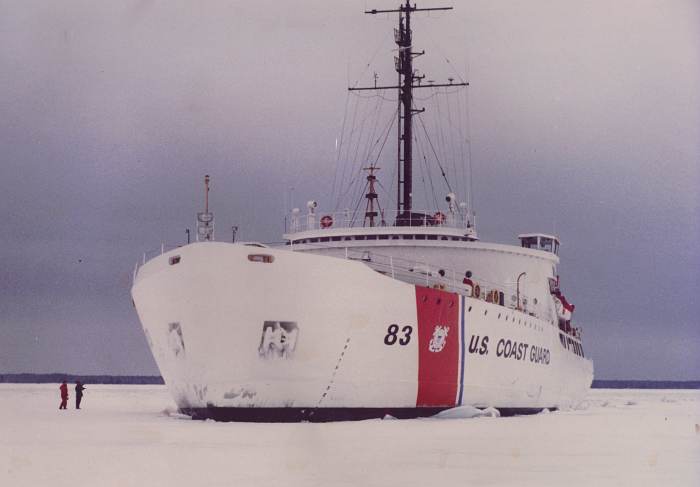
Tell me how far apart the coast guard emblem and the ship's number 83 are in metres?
0.71

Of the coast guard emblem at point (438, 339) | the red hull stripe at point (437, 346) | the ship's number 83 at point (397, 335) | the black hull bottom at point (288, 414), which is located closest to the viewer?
the black hull bottom at point (288, 414)

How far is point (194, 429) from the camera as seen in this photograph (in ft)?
56.1

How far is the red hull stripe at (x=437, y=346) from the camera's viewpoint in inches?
786

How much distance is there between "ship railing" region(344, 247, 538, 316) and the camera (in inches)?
868

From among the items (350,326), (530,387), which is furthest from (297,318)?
(530,387)

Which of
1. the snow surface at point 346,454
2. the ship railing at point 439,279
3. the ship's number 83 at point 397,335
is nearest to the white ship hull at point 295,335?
the ship's number 83 at point 397,335

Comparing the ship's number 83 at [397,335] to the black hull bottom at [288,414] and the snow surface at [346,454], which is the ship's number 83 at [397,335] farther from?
Answer: the snow surface at [346,454]

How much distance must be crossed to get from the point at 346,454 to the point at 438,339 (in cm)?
750

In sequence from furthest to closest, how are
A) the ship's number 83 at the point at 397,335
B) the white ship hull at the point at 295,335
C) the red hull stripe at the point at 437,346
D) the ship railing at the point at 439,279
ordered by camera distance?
the ship railing at the point at 439,279, the red hull stripe at the point at 437,346, the ship's number 83 at the point at 397,335, the white ship hull at the point at 295,335

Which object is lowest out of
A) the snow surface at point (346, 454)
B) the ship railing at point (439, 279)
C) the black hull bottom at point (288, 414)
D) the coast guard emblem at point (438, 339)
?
the black hull bottom at point (288, 414)

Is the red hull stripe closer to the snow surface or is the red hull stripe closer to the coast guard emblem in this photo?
the coast guard emblem

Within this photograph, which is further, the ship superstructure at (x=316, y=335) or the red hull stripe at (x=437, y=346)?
the red hull stripe at (x=437, y=346)

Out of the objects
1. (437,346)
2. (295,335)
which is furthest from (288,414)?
(437,346)

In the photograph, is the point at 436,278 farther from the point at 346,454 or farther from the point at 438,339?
the point at 346,454
